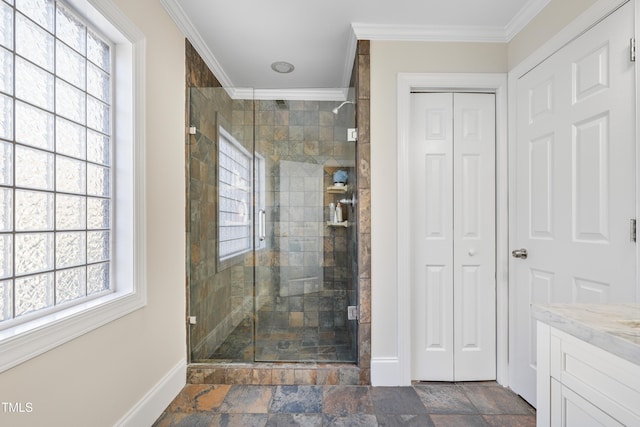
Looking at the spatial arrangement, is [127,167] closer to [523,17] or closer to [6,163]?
[6,163]

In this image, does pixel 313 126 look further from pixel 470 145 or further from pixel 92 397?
pixel 92 397

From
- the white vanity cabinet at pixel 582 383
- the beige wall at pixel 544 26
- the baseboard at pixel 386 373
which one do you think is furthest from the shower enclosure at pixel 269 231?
the white vanity cabinet at pixel 582 383

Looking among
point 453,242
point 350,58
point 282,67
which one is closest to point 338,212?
point 453,242

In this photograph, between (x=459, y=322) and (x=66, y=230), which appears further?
(x=459, y=322)

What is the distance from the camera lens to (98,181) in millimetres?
1557

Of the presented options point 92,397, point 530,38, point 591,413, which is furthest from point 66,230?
point 530,38

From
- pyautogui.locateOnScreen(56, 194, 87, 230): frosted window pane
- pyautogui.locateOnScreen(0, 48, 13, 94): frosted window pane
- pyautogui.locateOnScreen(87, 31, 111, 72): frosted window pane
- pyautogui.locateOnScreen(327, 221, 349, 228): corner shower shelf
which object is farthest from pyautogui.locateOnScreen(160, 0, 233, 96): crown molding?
pyautogui.locateOnScreen(327, 221, 349, 228): corner shower shelf

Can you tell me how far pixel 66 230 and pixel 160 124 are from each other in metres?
0.85

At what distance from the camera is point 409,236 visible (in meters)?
2.22

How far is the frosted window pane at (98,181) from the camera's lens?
150 centimetres

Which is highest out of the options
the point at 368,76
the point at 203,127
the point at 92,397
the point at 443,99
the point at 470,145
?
the point at 368,76

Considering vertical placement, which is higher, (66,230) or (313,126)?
(313,126)

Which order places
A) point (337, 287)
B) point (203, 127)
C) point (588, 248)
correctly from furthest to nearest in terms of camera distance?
point (337, 287), point (203, 127), point (588, 248)

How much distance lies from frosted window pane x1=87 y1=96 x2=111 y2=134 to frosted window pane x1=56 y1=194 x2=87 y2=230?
36cm
